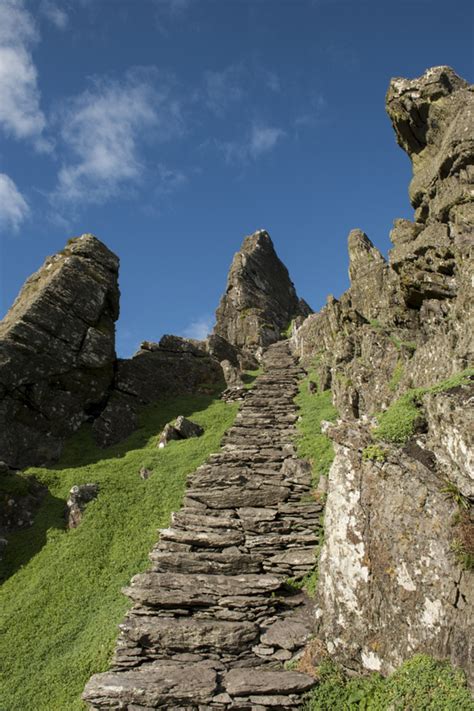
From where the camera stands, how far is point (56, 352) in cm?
3847

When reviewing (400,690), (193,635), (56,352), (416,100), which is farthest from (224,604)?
(416,100)

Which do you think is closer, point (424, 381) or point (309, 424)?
point (424, 381)

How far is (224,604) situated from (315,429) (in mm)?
16614

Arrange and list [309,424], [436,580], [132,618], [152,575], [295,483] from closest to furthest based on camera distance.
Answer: [436,580] → [132,618] → [152,575] → [295,483] → [309,424]

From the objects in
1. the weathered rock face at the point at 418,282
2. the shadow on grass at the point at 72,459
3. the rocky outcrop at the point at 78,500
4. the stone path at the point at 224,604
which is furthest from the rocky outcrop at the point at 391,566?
the shadow on grass at the point at 72,459

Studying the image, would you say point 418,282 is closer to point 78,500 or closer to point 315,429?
point 315,429

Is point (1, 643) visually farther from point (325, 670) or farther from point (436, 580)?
point (436, 580)

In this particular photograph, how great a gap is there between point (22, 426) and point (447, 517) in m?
32.5

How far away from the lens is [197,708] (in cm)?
1264

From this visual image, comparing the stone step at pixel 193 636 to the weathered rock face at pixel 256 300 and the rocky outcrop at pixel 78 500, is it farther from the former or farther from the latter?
the weathered rock face at pixel 256 300

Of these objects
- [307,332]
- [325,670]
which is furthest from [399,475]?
[307,332]

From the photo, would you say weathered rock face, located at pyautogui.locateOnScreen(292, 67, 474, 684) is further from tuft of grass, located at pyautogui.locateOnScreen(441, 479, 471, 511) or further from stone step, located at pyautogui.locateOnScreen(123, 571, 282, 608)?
stone step, located at pyautogui.locateOnScreen(123, 571, 282, 608)

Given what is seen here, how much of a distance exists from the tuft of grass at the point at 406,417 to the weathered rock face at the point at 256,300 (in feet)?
166

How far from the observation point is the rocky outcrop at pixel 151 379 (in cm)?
3981
